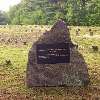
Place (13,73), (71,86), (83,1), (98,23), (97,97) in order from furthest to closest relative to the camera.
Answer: (83,1)
(98,23)
(13,73)
(71,86)
(97,97)

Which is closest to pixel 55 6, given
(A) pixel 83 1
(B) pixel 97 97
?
(A) pixel 83 1

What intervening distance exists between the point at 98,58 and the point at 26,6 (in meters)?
42.0

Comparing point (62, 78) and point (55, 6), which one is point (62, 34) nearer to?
point (62, 78)

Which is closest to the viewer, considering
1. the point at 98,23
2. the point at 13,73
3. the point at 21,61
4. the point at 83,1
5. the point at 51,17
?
the point at 13,73

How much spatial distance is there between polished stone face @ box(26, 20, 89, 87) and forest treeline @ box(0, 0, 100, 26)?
35.1 metres

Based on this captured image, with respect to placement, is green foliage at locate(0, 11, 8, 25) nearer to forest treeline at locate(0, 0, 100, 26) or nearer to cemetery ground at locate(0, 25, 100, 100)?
forest treeline at locate(0, 0, 100, 26)

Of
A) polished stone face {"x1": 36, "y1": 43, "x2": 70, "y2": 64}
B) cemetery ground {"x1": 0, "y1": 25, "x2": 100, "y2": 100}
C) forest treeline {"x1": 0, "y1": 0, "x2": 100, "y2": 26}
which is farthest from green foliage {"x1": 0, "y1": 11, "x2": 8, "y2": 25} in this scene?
polished stone face {"x1": 36, "y1": 43, "x2": 70, "y2": 64}

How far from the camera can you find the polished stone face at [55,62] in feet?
52.4

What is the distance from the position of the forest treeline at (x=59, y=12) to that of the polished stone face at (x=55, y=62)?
35.1 metres

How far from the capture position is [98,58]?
2259 centimetres

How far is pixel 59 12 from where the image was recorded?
5903 centimetres

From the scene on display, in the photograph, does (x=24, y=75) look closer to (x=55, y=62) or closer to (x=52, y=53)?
(x=55, y=62)

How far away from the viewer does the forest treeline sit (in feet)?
174

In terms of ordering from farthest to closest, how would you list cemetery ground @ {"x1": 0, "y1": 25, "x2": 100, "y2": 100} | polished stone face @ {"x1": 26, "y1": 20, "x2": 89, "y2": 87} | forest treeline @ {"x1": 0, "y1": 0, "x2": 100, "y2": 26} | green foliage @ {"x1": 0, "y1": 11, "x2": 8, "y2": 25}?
green foliage @ {"x1": 0, "y1": 11, "x2": 8, "y2": 25}
forest treeline @ {"x1": 0, "y1": 0, "x2": 100, "y2": 26}
polished stone face @ {"x1": 26, "y1": 20, "x2": 89, "y2": 87}
cemetery ground @ {"x1": 0, "y1": 25, "x2": 100, "y2": 100}
